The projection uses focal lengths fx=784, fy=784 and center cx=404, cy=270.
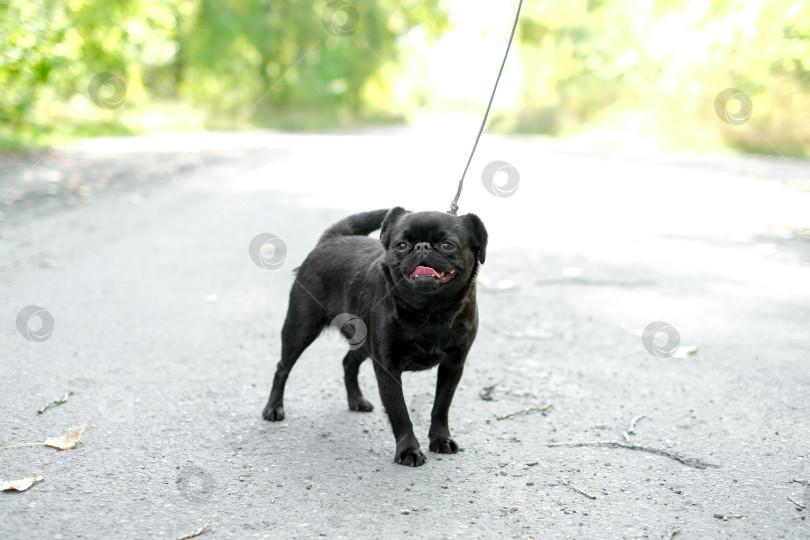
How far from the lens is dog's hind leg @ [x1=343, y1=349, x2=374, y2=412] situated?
11.9 ft

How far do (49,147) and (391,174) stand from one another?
7183mm

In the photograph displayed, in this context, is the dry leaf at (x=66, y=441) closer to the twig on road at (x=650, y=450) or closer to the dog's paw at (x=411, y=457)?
the dog's paw at (x=411, y=457)

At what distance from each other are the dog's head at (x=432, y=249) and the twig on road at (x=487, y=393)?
863 mm

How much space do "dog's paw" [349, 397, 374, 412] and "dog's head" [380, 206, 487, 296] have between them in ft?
2.70

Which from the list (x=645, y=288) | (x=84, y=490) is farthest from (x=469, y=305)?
(x=645, y=288)

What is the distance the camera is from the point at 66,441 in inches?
120

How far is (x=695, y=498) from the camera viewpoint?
270cm

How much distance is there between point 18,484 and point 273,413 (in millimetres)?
1096

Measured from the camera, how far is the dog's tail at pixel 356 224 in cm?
378

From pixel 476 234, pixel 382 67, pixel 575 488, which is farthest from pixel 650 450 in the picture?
pixel 382 67

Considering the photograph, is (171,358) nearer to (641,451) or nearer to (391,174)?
(641,451)

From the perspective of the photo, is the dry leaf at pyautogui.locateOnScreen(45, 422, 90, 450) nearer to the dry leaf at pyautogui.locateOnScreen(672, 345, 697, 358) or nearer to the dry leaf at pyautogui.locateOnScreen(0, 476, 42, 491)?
the dry leaf at pyautogui.locateOnScreen(0, 476, 42, 491)

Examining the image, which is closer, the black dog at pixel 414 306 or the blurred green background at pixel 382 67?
the black dog at pixel 414 306

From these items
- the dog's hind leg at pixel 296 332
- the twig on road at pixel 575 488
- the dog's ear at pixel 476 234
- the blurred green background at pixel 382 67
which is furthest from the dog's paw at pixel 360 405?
the blurred green background at pixel 382 67
